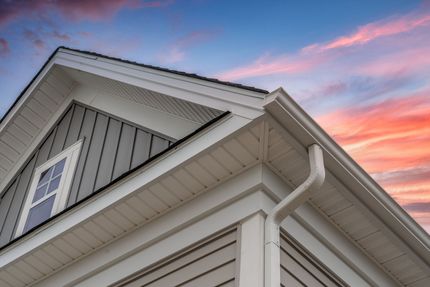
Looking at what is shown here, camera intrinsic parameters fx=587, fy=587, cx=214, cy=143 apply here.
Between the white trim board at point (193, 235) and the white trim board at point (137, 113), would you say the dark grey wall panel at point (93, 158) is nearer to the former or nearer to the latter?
the white trim board at point (137, 113)

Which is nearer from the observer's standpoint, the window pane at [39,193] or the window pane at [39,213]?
the window pane at [39,213]

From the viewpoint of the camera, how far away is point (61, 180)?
7543mm

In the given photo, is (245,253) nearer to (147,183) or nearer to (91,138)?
(147,183)

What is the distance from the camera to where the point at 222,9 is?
1035cm

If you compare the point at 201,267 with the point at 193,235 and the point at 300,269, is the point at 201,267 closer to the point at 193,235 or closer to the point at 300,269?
the point at 193,235

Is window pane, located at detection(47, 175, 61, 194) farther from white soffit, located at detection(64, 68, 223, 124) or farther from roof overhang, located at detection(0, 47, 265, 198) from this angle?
white soffit, located at detection(64, 68, 223, 124)

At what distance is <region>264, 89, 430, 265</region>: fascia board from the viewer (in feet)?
15.6

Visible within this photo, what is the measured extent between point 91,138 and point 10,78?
4333 mm

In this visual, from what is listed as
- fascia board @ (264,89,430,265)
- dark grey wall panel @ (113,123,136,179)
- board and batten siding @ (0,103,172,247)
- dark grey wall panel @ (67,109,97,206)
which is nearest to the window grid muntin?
board and batten siding @ (0,103,172,247)

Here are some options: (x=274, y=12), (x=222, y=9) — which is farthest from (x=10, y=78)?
(x=274, y=12)

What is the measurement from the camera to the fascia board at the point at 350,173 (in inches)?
187

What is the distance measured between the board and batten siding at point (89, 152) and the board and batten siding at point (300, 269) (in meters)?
1.89

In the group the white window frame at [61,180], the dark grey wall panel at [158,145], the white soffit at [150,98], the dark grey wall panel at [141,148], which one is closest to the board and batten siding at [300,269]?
the white soffit at [150,98]

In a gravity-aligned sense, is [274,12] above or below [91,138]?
above
